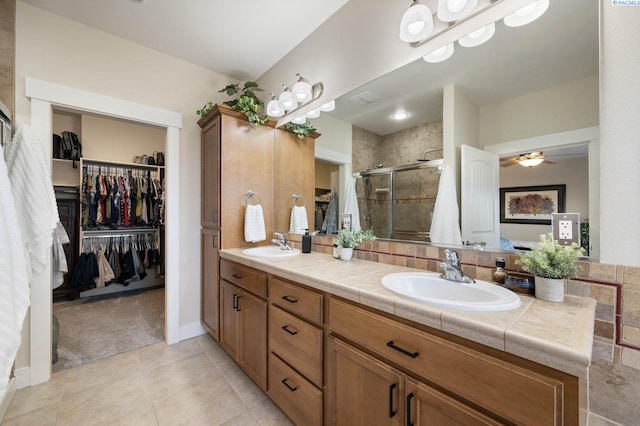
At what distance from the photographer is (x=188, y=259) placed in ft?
8.32

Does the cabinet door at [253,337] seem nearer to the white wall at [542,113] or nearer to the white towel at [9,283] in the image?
the white towel at [9,283]

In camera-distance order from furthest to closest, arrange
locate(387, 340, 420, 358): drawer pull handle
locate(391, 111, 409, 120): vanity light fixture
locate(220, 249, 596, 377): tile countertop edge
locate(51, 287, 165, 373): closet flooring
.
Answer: locate(51, 287, 165, 373): closet flooring < locate(391, 111, 409, 120): vanity light fixture < locate(387, 340, 420, 358): drawer pull handle < locate(220, 249, 596, 377): tile countertop edge

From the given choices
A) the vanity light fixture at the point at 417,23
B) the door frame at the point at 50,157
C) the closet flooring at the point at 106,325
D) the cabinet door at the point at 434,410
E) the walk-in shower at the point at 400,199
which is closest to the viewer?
the cabinet door at the point at 434,410

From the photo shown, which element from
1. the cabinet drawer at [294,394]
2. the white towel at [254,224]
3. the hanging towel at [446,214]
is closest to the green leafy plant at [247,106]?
the white towel at [254,224]

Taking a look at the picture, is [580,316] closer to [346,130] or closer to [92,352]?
[346,130]

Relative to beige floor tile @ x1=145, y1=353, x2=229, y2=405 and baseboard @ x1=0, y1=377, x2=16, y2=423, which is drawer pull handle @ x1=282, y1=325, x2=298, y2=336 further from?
baseboard @ x1=0, y1=377, x2=16, y2=423

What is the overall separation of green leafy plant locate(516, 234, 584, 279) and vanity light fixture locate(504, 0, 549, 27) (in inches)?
37.5

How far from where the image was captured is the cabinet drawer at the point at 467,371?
2.06 feet

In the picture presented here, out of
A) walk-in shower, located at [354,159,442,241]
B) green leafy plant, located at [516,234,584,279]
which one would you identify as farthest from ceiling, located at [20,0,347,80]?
green leafy plant, located at [516,234,584,279]

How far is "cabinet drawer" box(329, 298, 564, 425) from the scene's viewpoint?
0.63 meters

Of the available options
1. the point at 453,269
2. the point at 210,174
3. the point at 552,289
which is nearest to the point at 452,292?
the point at 453,269

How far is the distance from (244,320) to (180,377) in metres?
0.69

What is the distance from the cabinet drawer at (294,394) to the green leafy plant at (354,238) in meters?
0.79

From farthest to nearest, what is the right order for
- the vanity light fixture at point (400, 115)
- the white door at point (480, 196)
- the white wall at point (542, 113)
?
1. the vanity light fixture at point (400, 115)
2. the white door at point (480, 196)
3. the white wall at point (542, 113)
